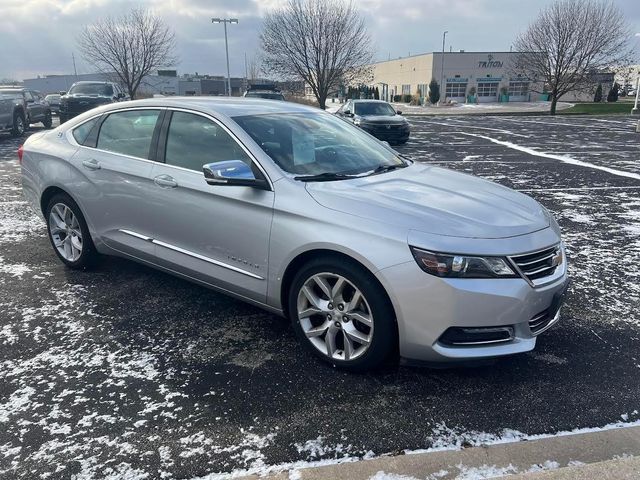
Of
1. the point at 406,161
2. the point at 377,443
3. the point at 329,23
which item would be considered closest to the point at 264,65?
the point at 329,23

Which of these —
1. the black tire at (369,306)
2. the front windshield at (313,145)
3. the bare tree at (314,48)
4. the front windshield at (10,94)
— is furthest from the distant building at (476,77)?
the black tire at (369,306)

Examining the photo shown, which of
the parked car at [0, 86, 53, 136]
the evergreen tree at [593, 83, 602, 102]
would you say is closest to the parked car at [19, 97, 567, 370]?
the parked car at [0, 86, 53, 136]

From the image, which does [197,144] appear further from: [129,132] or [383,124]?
[383,124]

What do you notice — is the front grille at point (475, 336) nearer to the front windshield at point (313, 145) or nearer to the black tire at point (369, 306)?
the black tire at point (369, 306)

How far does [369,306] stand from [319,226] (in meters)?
0.55

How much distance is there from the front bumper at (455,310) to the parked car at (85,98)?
20.0 m

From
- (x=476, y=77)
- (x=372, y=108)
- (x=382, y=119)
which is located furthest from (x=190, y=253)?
(x=476, y=77)

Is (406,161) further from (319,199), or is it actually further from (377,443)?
(377,443)

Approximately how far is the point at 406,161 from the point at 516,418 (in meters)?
2.32

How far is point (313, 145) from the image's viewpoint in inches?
151

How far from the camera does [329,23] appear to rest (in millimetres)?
34625

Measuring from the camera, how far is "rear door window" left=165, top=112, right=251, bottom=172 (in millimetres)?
3586

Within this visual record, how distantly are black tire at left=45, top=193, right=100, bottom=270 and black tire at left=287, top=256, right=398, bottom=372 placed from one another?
2.43m

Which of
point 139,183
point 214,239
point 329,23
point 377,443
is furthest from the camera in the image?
point 329,23
